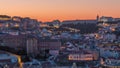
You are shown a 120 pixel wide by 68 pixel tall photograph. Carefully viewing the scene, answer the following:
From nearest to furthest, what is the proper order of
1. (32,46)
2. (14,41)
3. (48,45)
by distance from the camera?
(32,46)
(14,41)
(48,45)

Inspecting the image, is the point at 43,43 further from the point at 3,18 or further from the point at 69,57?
the point at 3,18

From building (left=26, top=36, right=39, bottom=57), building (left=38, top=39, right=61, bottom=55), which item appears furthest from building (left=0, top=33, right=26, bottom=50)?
building (left=38, top=39, right=61, bottom=55)

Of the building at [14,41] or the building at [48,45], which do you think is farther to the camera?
the building at [48,45]

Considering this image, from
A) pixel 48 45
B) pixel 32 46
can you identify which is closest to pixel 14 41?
pixel 32 46

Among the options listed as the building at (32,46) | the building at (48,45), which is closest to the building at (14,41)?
the building at (32,46)

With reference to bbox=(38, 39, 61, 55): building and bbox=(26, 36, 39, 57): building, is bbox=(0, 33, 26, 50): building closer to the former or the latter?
bbox=(26, 36, 39, 57): building

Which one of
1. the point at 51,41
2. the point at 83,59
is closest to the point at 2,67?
the point at 83,59

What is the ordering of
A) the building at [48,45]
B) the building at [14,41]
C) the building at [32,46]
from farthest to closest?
the building at [48,45] → the building at [14,41] → the building at [32,46]

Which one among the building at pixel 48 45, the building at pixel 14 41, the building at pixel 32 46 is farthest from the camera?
the building at pixel 48 45

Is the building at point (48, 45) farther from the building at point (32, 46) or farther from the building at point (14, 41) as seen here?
the building at point (14, 41)

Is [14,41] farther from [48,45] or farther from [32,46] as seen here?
[48,45]

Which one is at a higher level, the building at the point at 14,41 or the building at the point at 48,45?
the building at the point at 14,41
